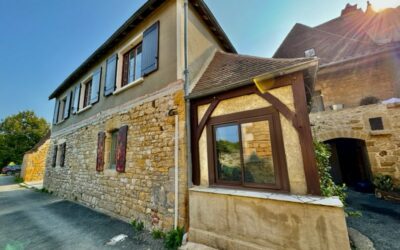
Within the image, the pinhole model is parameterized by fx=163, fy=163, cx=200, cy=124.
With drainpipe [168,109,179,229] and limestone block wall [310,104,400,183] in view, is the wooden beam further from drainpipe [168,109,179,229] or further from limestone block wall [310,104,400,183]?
limestone block wall [310,104,400,183]

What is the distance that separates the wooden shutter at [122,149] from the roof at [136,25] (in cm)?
352

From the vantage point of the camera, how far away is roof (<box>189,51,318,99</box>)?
290cm

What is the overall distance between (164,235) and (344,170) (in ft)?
32.4

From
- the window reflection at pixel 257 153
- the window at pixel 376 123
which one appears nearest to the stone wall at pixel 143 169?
the window reflection at pixel 257 153

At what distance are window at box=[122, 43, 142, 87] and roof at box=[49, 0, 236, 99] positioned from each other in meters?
0.67

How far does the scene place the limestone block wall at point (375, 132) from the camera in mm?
6195

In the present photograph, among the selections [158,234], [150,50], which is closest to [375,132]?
[158,234]

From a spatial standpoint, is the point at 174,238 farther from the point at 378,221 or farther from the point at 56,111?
the point at 56,111

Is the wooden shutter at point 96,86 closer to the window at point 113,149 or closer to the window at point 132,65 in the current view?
the window at point 132,65

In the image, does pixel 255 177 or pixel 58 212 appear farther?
pixel 58 212

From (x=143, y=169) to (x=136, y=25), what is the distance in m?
4.88

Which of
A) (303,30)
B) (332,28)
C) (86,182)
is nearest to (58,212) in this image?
(86,182)

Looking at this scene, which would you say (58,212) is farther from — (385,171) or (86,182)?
(385,171)

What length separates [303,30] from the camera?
10617 mm
